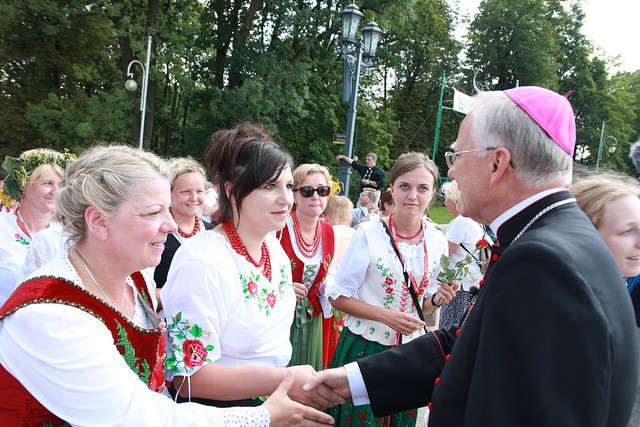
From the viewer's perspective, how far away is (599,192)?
252 cm

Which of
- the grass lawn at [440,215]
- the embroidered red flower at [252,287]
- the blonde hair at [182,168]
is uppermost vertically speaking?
the blonde hair at [182,168]

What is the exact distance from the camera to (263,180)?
8.11 ft

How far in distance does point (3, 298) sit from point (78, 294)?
2683mm

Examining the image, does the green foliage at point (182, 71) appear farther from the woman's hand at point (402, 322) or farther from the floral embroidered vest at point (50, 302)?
the floral embroidered vest at point (50, 302)

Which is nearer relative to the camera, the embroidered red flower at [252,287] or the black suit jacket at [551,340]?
the black suit jacket at [551,340]

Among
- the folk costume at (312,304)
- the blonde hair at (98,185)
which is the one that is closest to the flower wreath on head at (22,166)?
the folk costume at (312,304)

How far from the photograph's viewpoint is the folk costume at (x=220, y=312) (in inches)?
82.2

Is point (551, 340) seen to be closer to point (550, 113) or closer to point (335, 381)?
point (550, 113)

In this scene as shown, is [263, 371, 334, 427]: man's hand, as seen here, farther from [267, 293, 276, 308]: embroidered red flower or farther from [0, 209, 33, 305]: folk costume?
[0, 209, 33, 305]: folk costume

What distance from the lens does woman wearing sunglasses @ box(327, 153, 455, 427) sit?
127 inches

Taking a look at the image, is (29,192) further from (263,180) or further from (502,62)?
(502,62)

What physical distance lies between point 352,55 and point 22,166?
27.2ft

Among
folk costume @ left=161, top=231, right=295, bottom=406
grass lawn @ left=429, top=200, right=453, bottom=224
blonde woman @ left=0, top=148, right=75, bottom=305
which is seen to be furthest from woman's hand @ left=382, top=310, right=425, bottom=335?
grass lawn @ left=429, top=200, right=453, bottom=224

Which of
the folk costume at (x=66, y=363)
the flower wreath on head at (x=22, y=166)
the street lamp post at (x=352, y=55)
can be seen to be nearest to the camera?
the folk costume at (x=66, y=363)
